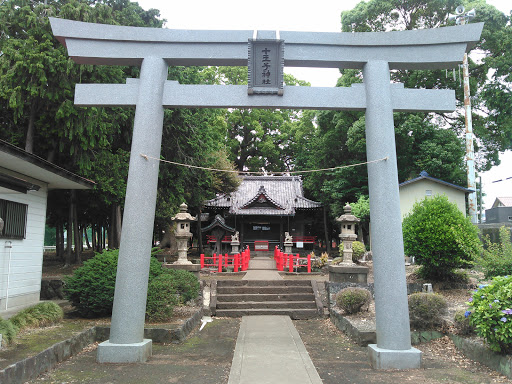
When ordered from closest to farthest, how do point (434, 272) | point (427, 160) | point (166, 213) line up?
point (434, 272) → point (166, 213) → point (427, 160)

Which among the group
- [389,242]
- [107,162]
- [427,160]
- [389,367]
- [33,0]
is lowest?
[389,367]

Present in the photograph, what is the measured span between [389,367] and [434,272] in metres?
7.19

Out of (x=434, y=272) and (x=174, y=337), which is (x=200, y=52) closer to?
(x=174, y=337)

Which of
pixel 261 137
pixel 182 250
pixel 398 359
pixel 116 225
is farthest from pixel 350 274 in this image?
pixel 261 137

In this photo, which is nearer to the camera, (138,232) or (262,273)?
(138,232)

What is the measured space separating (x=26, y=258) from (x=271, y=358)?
7126 mm

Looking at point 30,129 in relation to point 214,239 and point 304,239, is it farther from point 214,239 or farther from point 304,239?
point 304,239

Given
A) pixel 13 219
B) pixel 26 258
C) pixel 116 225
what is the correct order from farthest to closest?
pixel 116 225 → pixel 26 258 → pixel 13 219

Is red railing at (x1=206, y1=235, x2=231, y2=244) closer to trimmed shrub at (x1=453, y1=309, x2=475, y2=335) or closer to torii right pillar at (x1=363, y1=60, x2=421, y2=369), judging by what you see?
trimmed shrub at (x1=453, y1=309, x2=475, y2=335)

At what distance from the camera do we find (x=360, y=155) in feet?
90.0

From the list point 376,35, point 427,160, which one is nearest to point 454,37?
point 376,35

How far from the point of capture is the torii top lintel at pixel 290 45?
693 cm

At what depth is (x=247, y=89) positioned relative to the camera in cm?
685

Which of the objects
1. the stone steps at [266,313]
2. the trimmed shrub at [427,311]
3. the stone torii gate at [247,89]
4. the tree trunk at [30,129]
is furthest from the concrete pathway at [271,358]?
the tree trunk at [30,129]
